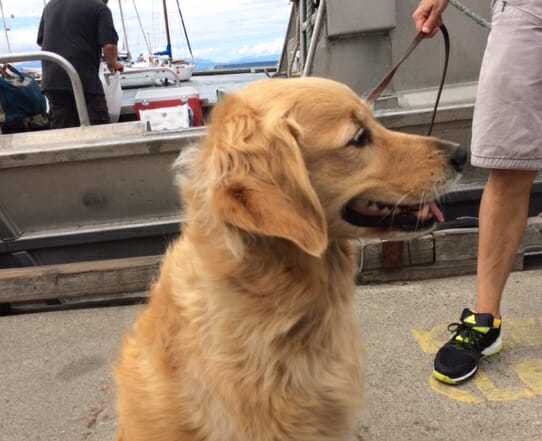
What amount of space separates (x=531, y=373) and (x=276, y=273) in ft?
5.27

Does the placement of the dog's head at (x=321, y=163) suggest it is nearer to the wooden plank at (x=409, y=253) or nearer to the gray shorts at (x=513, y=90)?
the gray shorts at (x=513, y=90)

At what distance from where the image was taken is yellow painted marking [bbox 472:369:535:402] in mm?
2309

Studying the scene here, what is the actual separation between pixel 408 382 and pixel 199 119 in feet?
10.1

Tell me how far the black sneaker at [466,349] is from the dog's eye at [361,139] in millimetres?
1261

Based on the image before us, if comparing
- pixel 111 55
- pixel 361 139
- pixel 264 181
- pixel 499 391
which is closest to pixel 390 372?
pixel 499 391

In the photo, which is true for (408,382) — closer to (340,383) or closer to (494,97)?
(340,383)

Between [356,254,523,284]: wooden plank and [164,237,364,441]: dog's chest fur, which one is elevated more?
[164,237,364,441]: dog's chest fur

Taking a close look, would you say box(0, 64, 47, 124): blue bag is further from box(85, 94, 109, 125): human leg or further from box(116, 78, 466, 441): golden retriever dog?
box(116, 78, 466, 441): golden retriever dog

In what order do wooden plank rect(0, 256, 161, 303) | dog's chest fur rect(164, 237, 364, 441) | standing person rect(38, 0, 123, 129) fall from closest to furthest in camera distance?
dog's chest fur rect(164, 237, 364, 441)
wooden plank rect(0, 256, 161, 303)
standing person rect(38, 0, 123, 129)

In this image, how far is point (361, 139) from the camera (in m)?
1.66

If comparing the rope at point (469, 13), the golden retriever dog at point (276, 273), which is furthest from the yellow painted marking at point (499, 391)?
the rope at point (469, 13)

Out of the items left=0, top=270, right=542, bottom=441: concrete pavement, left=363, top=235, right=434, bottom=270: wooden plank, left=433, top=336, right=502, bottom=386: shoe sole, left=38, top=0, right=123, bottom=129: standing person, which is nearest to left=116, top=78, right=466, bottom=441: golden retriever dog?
left=0, top=270, right=542, bottom=441: concrete pavement

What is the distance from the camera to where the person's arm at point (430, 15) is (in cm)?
227

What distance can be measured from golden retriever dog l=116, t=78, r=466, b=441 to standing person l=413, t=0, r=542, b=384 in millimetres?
596
